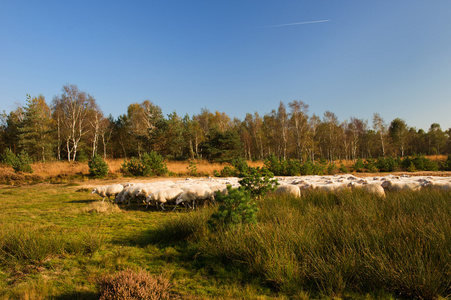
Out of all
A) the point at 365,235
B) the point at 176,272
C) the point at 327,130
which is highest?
the point at 327,130

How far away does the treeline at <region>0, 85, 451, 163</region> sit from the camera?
3528cm

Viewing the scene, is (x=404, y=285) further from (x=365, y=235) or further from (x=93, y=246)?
(x=93, y=246)

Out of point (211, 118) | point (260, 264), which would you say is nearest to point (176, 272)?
point (260, 264)

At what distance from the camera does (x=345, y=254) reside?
3502 mm

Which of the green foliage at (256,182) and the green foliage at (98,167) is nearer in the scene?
the green foliage at (256,182)

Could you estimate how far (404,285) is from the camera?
289 centimetres

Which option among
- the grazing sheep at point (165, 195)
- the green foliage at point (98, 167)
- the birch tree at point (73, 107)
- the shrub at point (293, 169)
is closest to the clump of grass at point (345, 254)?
the grazing sheep at point (165, 195)

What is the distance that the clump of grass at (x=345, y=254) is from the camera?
116 inches

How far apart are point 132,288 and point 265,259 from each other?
2056mm

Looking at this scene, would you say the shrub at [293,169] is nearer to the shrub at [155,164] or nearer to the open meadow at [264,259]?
the shrub at [155,164]

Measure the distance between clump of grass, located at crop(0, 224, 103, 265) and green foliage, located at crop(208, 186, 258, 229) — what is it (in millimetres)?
2651

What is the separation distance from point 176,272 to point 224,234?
46.1 inches

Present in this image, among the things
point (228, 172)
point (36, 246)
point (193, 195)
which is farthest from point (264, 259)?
point (228, 172)

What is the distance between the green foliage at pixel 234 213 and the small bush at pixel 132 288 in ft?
6.72
